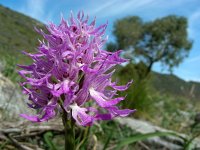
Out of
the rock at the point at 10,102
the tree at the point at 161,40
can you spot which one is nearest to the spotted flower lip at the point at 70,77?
the rock at the point at 10,102

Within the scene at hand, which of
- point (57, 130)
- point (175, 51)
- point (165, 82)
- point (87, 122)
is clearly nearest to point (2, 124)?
point (57, 130)

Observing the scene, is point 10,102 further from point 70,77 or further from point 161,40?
point 161,40

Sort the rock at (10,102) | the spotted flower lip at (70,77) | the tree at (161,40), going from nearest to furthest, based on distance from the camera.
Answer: the spotted flower lip at (70,77) → the rock at (10,102) → the tree at (161,40)

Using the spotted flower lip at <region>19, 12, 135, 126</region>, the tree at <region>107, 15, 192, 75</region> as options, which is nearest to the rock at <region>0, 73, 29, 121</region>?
the spotted flower lip at <region>19, 12, 135, 126</region>

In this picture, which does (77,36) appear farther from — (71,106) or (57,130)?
(57,130)

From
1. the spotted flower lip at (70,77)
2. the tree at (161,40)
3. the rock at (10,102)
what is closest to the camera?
the spotted flower lip at (70,77)

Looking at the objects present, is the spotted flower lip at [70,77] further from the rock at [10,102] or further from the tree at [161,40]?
the tree at [161,40]

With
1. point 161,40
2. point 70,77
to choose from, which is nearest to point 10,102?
point 70,77
